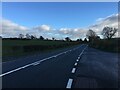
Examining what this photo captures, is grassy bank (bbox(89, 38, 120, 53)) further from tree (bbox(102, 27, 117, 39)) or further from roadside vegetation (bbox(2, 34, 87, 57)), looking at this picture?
tree (bbox(102, 27, 117, 39))

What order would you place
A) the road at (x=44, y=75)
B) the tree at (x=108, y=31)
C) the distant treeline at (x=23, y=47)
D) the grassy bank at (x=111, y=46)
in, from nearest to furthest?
the road at (x=44, y=75) < the distant treeline at (x=23, y=47) < the grassy bank at (x=111, y=46) < the tree at (x=108, y=31)

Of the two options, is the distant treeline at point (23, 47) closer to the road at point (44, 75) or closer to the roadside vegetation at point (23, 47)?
the roadside vegetation at point (23, 47)

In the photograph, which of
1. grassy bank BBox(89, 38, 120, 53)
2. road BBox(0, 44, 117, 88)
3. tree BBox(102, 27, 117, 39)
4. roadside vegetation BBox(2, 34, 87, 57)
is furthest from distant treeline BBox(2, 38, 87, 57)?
tree BBox(102, 27, 117, 39)

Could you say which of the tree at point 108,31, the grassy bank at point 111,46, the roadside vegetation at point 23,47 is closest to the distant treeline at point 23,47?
the roadside vegetation at point 23,47

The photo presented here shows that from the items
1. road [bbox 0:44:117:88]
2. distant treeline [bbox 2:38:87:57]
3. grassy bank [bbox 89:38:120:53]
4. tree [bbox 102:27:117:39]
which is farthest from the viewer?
tree [bbox 102:27:117:39]

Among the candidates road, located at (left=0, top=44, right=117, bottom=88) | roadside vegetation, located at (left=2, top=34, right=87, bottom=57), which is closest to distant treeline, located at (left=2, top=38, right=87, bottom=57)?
roadside vegetation, located at (left=2, top=34, right=87, bottom=57)

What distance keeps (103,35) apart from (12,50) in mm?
105328

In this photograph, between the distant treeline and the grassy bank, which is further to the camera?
the grassy bank

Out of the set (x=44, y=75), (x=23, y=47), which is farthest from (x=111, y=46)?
(x=44, y=75)

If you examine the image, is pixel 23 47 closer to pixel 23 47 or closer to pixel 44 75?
pixel 23 47

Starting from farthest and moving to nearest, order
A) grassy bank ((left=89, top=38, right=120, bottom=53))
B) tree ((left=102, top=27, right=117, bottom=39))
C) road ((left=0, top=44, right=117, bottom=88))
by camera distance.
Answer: tree ((left=102, top=27, right=117, bottom=39)) < grassy bank ((left=89, top=38, right=120, bottom=53)) < road ((left=0, top=44, right=117, bottom=88))

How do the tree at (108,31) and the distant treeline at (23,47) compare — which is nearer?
the distant treeline at (23,47)

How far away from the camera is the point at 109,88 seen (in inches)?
302

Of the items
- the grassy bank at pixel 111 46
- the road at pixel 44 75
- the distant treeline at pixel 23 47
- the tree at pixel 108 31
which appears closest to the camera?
the road at pixel 44 75
